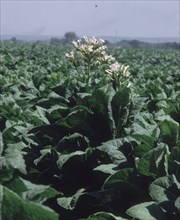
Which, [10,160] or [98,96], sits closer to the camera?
[10,160]

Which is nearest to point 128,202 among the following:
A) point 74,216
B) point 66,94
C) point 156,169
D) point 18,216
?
point 156,169

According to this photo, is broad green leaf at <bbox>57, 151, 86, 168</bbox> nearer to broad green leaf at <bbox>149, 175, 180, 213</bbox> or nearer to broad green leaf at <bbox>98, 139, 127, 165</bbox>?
broad green leaf at <bbox>98, 139, 127, 165</bbox>

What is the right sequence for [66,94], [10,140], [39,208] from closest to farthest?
[39,208]
[10,140]
[66,94]

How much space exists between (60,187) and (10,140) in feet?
1.41

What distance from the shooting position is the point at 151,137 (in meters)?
2.87

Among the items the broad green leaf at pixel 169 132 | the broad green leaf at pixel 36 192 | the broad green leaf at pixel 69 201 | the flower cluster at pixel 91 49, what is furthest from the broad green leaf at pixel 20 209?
the flower cluster at pixel 91 49

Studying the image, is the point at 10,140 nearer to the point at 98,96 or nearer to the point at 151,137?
the point at 98,96

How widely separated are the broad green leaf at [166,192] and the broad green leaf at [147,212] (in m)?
0.04

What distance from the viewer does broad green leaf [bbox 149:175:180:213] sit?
95.7 inches

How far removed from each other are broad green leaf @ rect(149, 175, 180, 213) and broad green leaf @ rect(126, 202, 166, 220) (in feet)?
0.14

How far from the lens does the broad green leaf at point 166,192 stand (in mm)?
2432

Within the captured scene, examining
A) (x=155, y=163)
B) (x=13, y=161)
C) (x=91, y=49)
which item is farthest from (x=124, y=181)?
(x=91, y=49)

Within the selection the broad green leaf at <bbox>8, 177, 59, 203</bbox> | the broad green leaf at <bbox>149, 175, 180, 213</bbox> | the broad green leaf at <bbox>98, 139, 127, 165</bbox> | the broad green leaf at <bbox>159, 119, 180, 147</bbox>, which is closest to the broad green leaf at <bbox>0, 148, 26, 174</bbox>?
the broad green leaf at <bbox>8, 177, 59, 203</bbox>

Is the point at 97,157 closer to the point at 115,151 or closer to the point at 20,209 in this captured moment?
the point at 115,151
